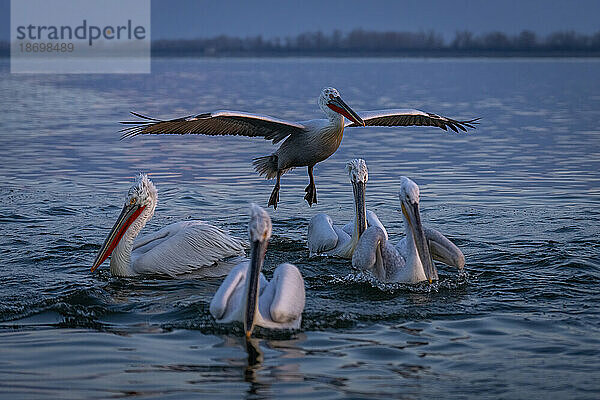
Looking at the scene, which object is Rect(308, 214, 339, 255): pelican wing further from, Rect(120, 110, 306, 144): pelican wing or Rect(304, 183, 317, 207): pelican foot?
Rect(304, 183, 317, 207): pelican foot

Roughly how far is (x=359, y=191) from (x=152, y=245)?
1537 millimetres

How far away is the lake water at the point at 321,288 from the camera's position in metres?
4.10

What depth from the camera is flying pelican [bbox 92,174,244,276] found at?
6039 mm

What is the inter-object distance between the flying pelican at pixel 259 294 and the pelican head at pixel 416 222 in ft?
3.31

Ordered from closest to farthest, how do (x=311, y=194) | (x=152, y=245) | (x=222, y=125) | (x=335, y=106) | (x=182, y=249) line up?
(x=182, y=249), (x=152, y=245), (x=335, y=106), (x=222, y=125), (x=311, y=194)

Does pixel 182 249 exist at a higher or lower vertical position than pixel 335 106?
lower

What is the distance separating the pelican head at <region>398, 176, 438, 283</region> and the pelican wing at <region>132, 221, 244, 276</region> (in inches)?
56.5

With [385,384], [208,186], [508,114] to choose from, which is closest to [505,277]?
[385,384]

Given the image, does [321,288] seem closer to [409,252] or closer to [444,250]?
[409,252]

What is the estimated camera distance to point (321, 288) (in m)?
5.69

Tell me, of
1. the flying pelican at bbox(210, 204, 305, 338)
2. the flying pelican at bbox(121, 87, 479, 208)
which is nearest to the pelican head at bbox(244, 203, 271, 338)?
the flying pelican at bbox(210, 204, 305, 338)

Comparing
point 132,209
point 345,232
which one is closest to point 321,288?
point 345,232

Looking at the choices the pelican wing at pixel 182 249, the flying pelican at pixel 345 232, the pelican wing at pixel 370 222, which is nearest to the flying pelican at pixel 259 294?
the pelican wing at pixel 182 249

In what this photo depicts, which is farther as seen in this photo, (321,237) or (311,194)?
(311,194)
